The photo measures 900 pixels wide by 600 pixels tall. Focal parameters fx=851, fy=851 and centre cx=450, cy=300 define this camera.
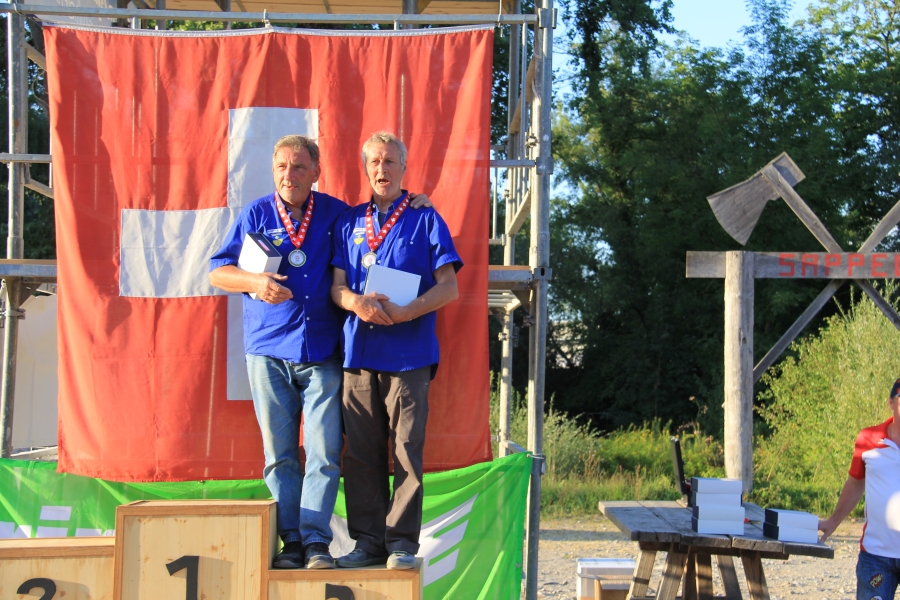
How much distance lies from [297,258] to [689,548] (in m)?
2.30

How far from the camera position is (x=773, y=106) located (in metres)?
19.2

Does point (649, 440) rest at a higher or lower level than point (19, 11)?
lower

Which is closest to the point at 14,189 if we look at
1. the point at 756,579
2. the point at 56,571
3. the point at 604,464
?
the point at 56,571

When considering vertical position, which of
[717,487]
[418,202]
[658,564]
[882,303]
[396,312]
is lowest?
[658,564]

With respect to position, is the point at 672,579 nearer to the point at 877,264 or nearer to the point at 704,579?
the point at 704,579

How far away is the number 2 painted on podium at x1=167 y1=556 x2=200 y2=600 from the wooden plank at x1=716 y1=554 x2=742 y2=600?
2883mm

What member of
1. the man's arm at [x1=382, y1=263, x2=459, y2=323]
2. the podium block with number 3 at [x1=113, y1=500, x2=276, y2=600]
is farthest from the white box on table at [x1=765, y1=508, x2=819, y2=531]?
the podium block with number 3 at [x1=113, y1=500, x2=276, y2=600]

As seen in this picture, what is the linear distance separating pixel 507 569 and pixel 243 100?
111 inches

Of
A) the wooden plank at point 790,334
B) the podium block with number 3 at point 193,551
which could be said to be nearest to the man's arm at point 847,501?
the podium block with number 3 at point 193,551

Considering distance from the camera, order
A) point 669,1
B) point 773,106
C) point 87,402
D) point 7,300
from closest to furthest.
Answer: point 87,402
point 7,300
point 773,106
point 669,1

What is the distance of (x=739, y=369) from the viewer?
27.2 ft

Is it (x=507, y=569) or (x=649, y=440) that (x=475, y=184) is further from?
(x=649, y=440)

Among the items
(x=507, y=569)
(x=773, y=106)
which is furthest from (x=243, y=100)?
(x=773, y=106)

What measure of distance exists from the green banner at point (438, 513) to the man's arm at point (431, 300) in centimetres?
106
